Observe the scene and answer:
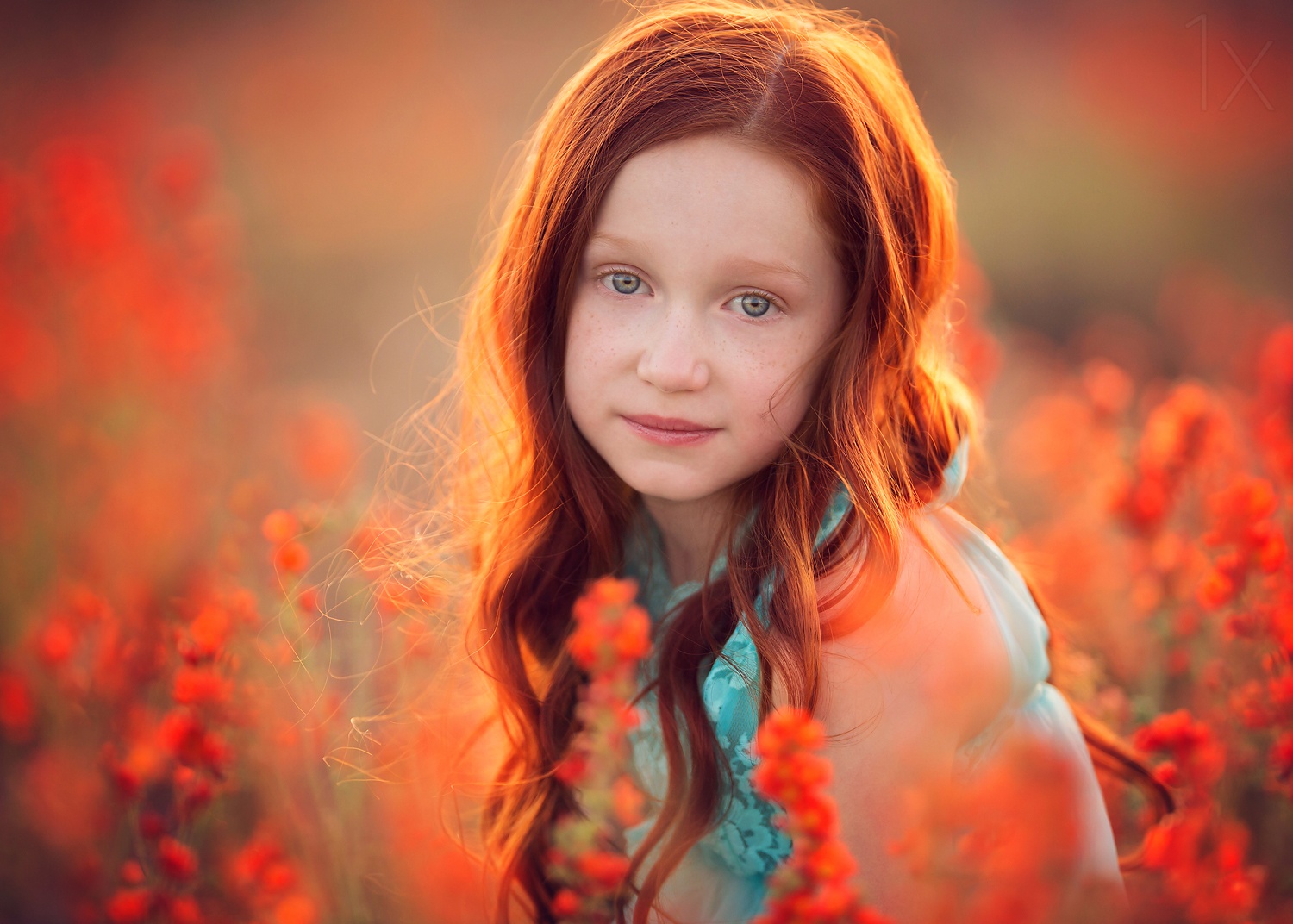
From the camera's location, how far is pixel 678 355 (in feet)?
3.96

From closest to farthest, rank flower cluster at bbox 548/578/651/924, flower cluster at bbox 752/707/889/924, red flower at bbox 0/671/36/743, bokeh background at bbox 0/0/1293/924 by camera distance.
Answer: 1. flower cluster at bbox 752/707/889/924
2. flower cluster at bbox 548/578/651/924
3. bokeh background at bbox 0/0/1293/924
4. red flower at bbox 0/671/36/743

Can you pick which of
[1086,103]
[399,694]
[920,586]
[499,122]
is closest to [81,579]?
[399,694]

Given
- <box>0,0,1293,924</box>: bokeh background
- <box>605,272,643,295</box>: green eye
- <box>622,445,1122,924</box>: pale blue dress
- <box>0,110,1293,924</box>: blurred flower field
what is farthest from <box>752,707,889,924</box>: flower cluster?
<box>605,272,643,295</box>: green eye

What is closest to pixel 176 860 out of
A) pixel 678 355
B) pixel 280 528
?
pixel 280 528

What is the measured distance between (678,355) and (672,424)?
0.11 m

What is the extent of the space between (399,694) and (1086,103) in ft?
11.5

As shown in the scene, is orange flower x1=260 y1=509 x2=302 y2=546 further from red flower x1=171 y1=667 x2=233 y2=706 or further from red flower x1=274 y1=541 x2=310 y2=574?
red flower x1=171 y1=667 x2=233 y2=706

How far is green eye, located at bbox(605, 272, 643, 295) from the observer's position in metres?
1.31

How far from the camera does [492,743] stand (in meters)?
1.84

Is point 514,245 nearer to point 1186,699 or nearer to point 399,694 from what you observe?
point 399,694

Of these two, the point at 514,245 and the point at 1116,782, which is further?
the point at 1116,782

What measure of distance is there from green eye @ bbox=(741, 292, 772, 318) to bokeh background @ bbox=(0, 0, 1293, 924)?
1.44ft

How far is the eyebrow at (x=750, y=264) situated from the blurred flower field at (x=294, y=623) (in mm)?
522

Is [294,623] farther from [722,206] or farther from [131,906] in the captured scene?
[722,206]
